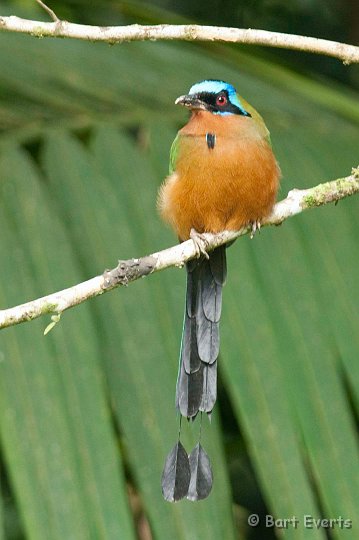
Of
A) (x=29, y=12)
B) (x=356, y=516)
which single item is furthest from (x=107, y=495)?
(x=29, y=12)

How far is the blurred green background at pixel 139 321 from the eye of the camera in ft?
7.43

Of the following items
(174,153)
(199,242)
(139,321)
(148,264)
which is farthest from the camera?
(174,153)

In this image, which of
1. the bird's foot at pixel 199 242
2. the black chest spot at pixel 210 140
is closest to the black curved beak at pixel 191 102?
the black chest spot at pixel 210 140

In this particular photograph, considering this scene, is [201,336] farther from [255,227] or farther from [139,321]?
[255,227]

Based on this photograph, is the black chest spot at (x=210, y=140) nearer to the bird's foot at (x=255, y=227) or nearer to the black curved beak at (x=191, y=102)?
the black curved beak at (x=191, y=102)

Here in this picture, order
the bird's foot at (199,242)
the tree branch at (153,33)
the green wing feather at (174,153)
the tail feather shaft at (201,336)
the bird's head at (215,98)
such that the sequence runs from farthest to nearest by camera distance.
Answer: the bird's head at (215,98) < the green wing feather at (174,153) < the bird's foot at (199,242) < the tail feather shaft at (201,336) < the tree branch at (153,33)

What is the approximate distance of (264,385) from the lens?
2.44 meters

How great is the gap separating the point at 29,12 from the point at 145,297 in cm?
161

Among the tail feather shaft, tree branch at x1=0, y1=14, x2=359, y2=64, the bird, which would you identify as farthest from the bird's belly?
tree branch at x1=0, y1=14, x2=359, y2=64

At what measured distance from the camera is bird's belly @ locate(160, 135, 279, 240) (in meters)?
3.15

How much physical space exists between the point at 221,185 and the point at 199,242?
326mm

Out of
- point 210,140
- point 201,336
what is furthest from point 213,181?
point 201,336

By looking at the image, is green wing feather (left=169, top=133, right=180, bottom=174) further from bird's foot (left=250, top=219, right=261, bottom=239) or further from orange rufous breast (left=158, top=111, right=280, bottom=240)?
bird's foot (left=250, top=219, right=261, bottom=239)

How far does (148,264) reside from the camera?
2.39 metres
